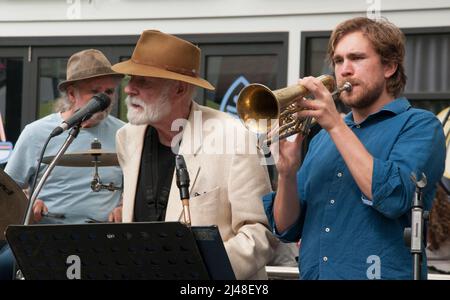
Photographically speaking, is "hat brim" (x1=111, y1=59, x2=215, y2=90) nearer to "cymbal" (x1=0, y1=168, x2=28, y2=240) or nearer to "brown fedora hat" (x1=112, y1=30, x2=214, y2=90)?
"brown fedora hat" (x1=112, y1=30, x2=214, y2=90)

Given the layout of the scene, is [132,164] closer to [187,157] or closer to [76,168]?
[187,157]

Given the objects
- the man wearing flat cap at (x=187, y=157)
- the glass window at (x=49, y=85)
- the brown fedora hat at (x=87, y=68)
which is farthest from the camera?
the glass window at (x=49, y=85)

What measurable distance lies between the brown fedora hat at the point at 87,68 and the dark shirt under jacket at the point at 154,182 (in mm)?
1787

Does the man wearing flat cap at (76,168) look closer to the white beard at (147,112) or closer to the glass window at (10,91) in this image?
the white beard at (147,112)

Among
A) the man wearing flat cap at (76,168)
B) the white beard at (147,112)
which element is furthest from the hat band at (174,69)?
the man wearing flat cap at (76,168)

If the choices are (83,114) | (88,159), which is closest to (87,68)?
(88,159)

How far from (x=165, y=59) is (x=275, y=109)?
882mm

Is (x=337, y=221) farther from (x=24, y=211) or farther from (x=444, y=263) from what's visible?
(x=444, y=263)

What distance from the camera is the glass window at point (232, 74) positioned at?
842 centimetres

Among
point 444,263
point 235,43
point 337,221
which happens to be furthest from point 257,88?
point 235,43

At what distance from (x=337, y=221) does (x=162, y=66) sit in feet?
4.24

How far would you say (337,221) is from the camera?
15.0ft

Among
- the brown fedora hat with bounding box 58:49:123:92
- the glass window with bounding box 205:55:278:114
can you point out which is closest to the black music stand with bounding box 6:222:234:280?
the brown fedora hat with bounding box 58:49:123:92

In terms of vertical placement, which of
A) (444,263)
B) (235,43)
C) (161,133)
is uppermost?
(235,43)
